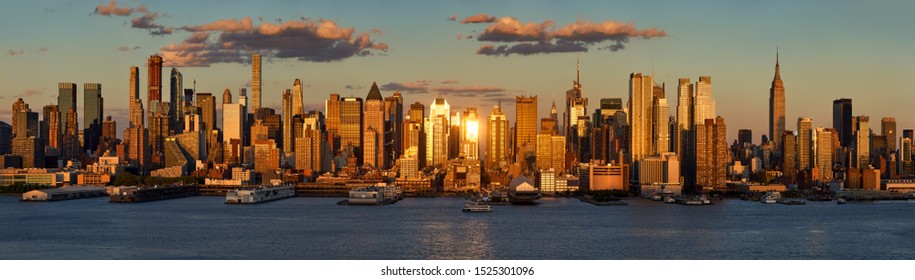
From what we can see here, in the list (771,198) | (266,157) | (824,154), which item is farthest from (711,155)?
(266,157)

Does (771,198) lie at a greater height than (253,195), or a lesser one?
lesser

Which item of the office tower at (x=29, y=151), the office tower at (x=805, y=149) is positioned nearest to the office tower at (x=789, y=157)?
the office tower at (x=805, y=149)

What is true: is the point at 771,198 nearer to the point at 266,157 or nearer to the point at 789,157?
the point at 789,157

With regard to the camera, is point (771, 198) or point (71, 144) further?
point (71, 144)

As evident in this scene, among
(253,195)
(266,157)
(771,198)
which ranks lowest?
(771,198)

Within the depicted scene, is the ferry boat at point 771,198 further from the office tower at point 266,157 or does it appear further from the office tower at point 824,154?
the office tower at point 266,157

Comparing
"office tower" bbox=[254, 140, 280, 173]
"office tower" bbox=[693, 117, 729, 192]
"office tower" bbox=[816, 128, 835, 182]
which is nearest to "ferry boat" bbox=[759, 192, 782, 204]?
"office tower" bbox=[693, 117, 729, 192]
